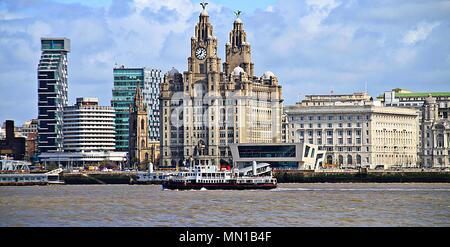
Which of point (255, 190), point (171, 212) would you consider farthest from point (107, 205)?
point (255, 190)

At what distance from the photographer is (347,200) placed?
144750 mm

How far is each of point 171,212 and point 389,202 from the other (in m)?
30.5

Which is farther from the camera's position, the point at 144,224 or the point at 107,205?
the point at 107,205

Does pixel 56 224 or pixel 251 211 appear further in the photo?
pixel 251 211
